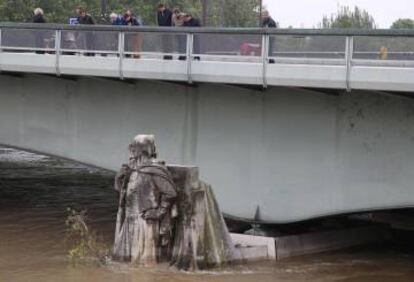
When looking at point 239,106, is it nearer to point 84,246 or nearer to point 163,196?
point 163,196

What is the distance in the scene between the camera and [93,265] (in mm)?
16125

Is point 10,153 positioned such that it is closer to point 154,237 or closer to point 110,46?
point 110,46

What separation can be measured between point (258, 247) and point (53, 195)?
38.0 feet

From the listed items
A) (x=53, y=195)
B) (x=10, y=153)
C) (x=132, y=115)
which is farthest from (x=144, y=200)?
A: (x=10, y=153)

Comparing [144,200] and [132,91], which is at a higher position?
[132,91]

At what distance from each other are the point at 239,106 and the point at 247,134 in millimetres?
618

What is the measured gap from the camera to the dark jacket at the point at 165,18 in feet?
66.2

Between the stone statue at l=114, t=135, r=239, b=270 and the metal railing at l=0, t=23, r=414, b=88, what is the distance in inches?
108

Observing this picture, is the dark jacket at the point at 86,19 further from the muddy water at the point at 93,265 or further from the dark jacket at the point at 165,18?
the muddy water at the point at 93,265

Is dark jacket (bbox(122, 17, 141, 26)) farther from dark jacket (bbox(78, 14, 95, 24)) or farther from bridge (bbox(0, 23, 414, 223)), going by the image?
bridge (bbox(0, 23, 414, 223))

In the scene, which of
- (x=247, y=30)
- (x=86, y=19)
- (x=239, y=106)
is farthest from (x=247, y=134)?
(x=86, y=19)

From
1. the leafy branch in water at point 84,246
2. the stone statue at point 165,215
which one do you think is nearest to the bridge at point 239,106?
the leafy branch in water at point 84,246

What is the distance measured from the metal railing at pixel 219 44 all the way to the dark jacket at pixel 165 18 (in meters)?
1.93

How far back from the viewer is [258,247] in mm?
17172
